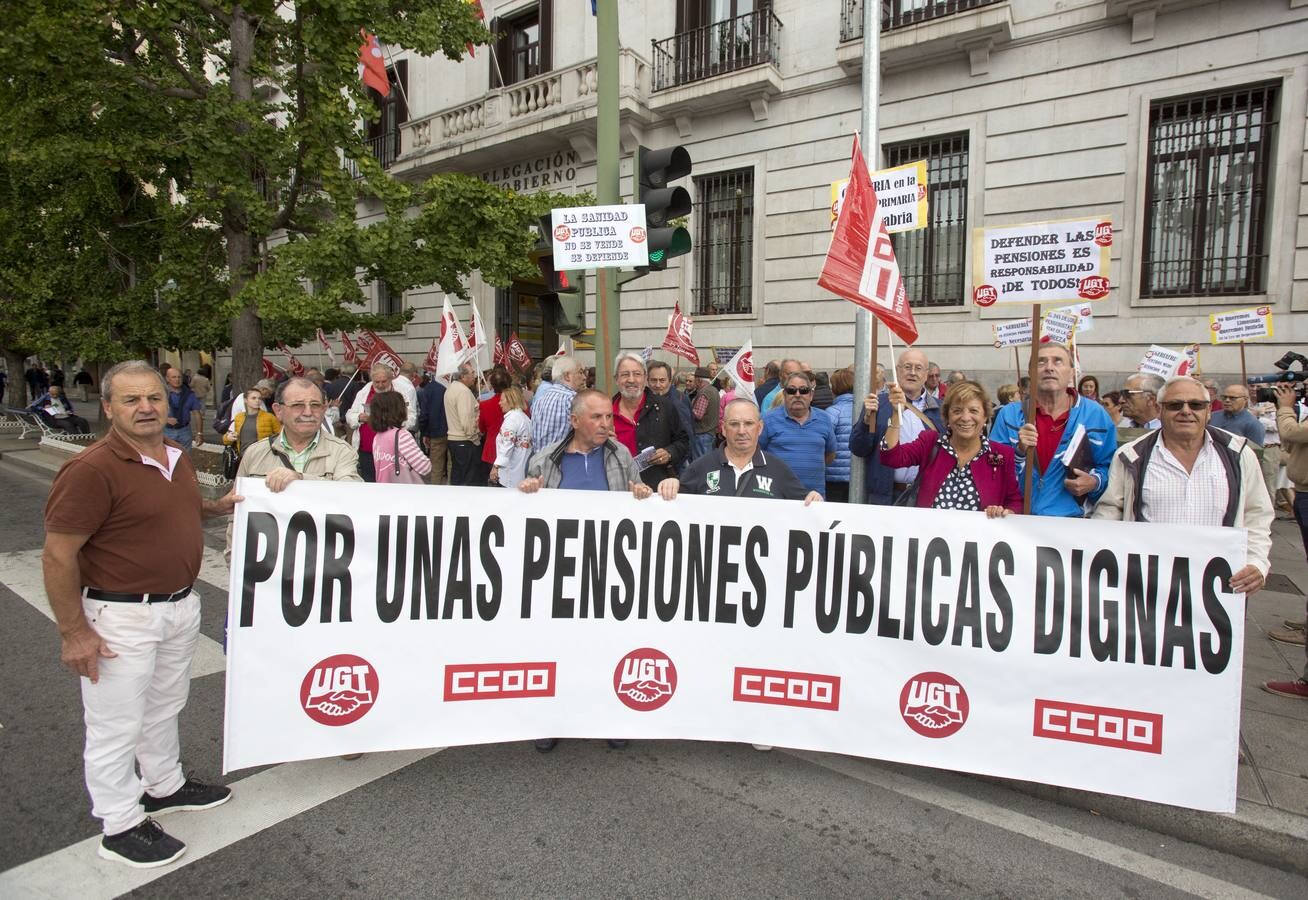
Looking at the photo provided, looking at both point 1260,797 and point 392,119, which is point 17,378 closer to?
point 392,119

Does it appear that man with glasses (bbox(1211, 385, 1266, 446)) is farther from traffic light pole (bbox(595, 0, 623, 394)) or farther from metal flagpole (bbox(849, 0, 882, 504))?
traffic light pole (bbox(595, 0, 623, 394))

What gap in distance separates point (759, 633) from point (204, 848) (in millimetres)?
2356

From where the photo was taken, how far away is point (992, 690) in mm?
3109

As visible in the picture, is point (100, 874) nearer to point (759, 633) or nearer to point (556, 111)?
point (759, 633)

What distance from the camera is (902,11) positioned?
12.5m

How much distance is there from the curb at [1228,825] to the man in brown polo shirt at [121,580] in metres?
3.70

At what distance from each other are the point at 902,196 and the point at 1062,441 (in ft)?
8.61

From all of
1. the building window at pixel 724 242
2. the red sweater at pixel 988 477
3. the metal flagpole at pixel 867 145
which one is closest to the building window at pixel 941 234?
the building window at pixel 724 242

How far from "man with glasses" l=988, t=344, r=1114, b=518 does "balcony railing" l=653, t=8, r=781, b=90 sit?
1196 centimetres

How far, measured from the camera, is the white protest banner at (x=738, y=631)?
3.00 m

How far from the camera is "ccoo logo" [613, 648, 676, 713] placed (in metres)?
3.33

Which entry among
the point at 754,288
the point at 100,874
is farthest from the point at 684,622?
the point at 754,288

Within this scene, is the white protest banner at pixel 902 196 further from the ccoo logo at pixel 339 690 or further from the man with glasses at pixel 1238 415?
the ccoo logo at pixel 339 690

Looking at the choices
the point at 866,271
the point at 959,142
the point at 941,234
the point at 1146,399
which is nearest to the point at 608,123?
the point at 866,271
